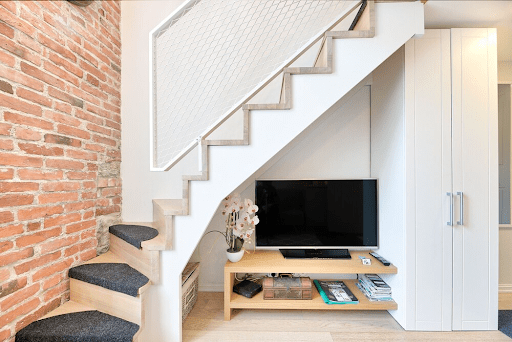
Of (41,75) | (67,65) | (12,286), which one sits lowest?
(12,286)

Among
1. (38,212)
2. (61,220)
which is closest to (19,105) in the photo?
(38,212)

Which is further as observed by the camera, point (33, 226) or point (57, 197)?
point (57, 197)

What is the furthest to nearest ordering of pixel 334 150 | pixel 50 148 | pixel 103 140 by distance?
pixel 334 150 < pixel 103 140 < pixel 50 148

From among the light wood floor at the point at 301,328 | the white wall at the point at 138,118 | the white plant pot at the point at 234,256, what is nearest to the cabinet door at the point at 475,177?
the light wood floor at the point at 301,328

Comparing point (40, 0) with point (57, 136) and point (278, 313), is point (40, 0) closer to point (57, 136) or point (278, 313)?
point (57, 136)

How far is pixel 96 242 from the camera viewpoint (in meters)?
2.00

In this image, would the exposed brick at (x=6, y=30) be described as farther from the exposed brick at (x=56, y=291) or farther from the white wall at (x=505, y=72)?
the white wall at (x=505, y=72)

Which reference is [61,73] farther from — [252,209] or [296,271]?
[296,271]

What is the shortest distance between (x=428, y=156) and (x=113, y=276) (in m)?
2.27

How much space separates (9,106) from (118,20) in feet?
4.85

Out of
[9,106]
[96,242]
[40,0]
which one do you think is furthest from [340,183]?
[40,0]

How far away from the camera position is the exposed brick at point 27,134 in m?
1.39

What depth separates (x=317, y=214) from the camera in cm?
227

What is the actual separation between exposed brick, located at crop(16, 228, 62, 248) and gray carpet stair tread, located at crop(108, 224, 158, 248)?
15.5 inches
